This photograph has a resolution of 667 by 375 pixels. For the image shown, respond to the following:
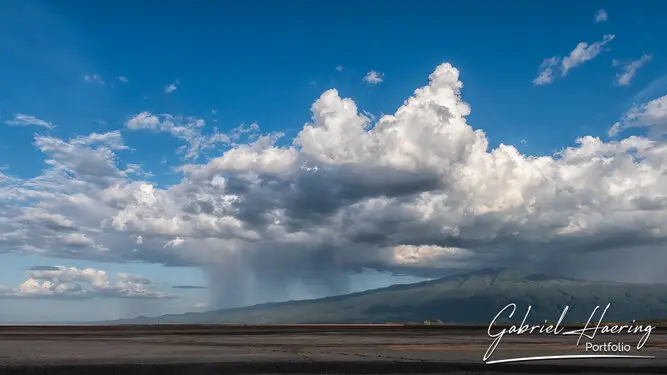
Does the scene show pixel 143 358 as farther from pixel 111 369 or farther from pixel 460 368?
pixel 460 368

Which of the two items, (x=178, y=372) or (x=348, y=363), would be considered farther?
(x=348, y=363)

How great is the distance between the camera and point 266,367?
85.6ft

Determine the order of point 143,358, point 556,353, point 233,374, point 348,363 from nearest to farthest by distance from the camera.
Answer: point 233,374 < point 348,363 < point 143,358 < point 556,353

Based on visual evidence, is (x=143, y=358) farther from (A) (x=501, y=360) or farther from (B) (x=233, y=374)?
(A) (x=501, y=360)

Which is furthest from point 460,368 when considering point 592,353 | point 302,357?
point 592,353

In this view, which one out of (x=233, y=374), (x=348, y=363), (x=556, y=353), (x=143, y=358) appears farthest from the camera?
(x=556, y=353)

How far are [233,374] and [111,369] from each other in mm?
5653

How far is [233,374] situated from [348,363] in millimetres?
5738

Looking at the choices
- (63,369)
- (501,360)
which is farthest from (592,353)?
(63,369)

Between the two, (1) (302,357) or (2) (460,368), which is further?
(1) (302,357)

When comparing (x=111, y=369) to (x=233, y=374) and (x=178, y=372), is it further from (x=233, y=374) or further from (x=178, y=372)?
(x=233, y=374)

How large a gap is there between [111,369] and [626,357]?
88.4 feet

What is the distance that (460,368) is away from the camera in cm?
2608

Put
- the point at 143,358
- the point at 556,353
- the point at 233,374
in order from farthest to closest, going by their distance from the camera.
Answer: the point at 556,353 < the point at 143,358 < the point at 233,374
